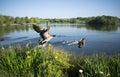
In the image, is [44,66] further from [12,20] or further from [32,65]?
[12,20]

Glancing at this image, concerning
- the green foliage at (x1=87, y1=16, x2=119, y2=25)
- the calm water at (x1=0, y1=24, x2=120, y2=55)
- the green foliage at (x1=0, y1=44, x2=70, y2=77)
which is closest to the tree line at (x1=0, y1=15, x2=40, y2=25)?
the green foliage at (x1=87, y1=16, x2=119, y2=25)

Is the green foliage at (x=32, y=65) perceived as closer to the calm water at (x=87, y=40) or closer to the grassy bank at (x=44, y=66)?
the grassy bank at (x=44, y=66)

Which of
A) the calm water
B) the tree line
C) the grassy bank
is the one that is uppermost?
the grassy bank

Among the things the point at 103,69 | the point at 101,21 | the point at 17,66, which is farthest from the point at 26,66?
the point at 101,21

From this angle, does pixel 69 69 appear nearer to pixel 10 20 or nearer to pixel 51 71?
pixel 51 71

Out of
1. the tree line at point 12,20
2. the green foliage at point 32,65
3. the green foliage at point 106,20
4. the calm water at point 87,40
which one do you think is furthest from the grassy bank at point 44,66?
the tree line at point 12,20

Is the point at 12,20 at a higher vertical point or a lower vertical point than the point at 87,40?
higher

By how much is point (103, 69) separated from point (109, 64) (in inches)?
22.1

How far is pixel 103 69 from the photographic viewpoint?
5.34 m

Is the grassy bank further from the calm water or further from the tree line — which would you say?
the tree line

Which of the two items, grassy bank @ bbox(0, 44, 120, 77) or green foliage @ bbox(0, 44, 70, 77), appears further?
green foliage @ bbox(0, 44, 70, 77)

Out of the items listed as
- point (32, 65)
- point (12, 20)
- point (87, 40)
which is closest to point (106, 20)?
point (12, 20)

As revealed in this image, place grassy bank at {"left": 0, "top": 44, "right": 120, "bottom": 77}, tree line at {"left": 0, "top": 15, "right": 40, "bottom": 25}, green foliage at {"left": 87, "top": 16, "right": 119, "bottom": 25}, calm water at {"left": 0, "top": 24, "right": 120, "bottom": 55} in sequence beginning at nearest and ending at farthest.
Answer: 1. grassy bank at {"left": 0, "top": 44, "right": 120, "bottom": 77}
2. calm water at {"left": 0, "top": 24, "right": 120, "bottom": 55}
3. green foliage at {"left": 87, "top": 16, "right": 119, "bottom": 25}
4. tree line at {"left": 0, "top": 15, "right": 40, "bottom": 25}

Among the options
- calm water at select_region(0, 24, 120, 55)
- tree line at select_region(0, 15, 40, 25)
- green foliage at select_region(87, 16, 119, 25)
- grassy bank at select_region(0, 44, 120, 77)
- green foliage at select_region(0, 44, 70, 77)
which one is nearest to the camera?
grassy bank at select_region(0, 44, 120, 77)
